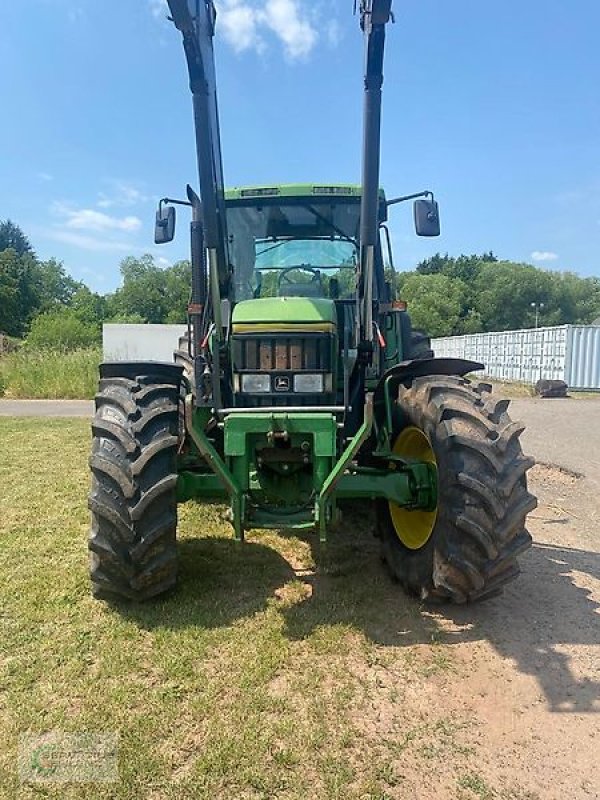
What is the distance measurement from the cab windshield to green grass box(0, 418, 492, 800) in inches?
83.3

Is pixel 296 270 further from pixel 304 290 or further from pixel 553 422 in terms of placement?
pixel 553 422

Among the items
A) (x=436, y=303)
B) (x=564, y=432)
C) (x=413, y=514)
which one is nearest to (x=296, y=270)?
(x=413, y=514)

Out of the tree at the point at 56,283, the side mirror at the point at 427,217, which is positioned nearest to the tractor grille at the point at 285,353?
the side mirror at the point at 427,217

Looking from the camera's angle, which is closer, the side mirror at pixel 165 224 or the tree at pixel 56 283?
the side mirror at pixel 165 224

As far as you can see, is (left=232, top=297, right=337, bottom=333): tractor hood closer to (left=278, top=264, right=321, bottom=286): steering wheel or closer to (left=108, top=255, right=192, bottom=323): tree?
(left=278, top=264, right=321, bottom=286): steering wheel

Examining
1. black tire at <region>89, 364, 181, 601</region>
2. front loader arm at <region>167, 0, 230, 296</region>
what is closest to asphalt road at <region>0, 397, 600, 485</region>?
front loader arm at <region>167, 0, 230, 296</region>

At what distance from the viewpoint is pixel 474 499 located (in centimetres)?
338

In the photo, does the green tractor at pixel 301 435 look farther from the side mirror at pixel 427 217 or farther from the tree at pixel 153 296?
the tree at pixel 153 296

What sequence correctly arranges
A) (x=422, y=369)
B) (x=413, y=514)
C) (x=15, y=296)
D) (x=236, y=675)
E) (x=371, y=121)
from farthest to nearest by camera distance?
(x=15, y=296) → (x=413, y=514) → (x=422, y=369) → (x=371, y=121) → (x=236, y=675)

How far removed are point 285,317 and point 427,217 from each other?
1795mm

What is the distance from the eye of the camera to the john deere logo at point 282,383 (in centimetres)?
387

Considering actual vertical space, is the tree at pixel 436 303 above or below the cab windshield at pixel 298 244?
above

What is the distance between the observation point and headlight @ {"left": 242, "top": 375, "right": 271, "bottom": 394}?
3887mm

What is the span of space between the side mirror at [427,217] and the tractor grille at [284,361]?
1.63 meters
